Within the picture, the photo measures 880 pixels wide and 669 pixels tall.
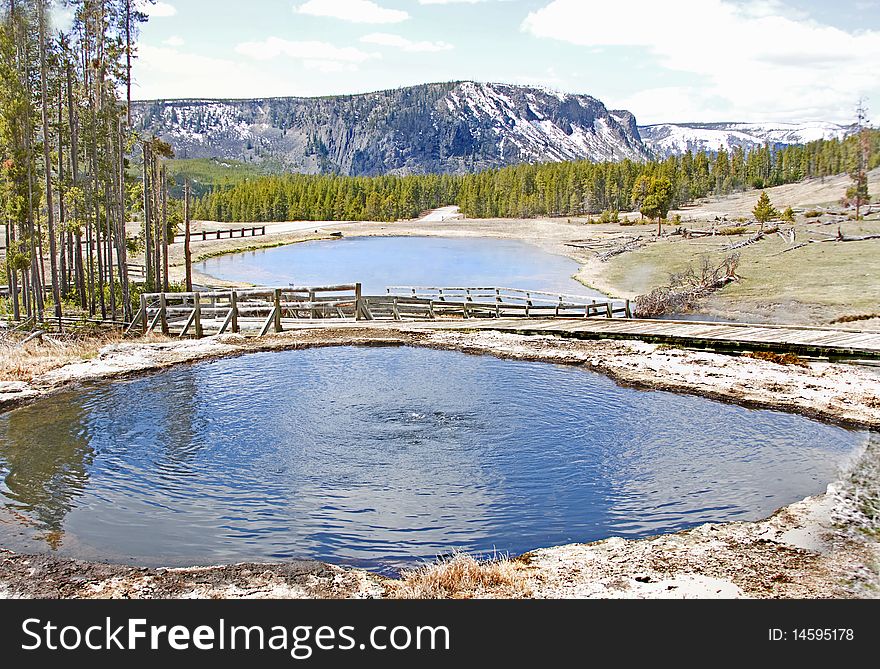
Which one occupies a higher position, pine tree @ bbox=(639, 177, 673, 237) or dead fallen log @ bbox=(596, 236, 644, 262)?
pine tree @ bbox=(639, 177, 673, 237)

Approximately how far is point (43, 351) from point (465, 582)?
18809 mm

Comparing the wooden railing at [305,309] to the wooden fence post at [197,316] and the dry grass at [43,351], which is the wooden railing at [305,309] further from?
the dry grass at [43,351]

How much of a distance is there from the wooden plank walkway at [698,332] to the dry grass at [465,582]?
1475 cm

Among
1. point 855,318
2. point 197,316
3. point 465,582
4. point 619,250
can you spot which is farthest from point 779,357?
point 619,250

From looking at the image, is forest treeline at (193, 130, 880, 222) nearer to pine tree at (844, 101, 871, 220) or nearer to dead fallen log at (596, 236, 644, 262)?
pine tree at (844, 101, 871, 220)

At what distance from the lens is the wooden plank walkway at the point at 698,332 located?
20359 millimetres

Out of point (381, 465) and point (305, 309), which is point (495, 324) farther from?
point (381, 465)

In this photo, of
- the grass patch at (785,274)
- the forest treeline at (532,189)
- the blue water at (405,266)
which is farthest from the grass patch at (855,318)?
the forest treeline at (532,189)

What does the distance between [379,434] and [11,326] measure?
1806 centimetres

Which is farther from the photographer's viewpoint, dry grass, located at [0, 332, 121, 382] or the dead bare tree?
the dead bare tree

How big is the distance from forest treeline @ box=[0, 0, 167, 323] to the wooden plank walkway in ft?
32.8

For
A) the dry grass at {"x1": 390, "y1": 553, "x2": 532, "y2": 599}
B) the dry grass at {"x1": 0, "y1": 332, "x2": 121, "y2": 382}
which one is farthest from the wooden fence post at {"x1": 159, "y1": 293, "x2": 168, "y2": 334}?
the dry grass at {"x1": 390, "y1": 553, "x2": 532, "y2": 599}

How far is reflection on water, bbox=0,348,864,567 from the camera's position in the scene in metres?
10.8

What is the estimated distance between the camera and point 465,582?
8.28m
